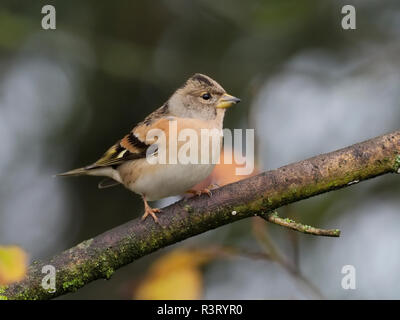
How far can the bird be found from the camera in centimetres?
454

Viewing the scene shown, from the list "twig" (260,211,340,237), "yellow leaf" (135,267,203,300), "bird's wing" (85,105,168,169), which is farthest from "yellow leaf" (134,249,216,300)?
"bird's wing" (85,105,168,169)

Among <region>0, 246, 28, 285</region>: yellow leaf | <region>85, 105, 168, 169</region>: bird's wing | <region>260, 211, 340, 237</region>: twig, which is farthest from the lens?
<region>85, 105, 168, 169</region>: bird's wing

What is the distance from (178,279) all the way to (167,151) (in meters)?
1.13

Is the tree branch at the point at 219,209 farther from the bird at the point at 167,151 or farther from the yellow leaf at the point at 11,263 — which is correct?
the yellow leaf at the point at 11,263

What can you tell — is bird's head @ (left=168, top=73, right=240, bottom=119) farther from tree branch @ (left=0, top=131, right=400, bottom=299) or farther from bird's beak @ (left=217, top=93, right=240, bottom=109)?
tree branch @ (left=0, top=131, right=400, bottom=299)

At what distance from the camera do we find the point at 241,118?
7887 millimetres

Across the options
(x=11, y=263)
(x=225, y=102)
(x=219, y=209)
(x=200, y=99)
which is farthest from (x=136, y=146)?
(x=11, y=263)

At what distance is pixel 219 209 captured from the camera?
401 centimetres

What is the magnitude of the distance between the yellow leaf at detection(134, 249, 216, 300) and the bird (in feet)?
1.15

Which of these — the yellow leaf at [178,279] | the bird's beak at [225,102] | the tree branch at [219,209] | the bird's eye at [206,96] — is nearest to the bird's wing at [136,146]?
the bird's eye at [206,96]

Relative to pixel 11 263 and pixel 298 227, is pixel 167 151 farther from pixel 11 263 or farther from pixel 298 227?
pixel 11 263

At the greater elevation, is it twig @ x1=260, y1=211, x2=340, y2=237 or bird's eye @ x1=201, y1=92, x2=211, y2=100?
bird's eye @ x1=201, y1=92, x2=211, y2=100

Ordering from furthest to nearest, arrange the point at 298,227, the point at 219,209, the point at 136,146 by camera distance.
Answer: the point at 136,146 → the point at 219,209 → the point at 298,227
